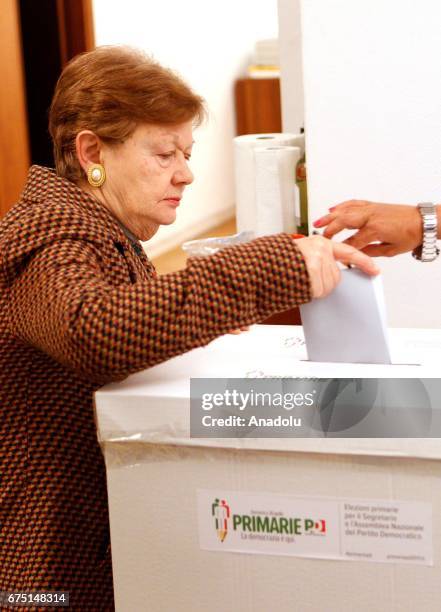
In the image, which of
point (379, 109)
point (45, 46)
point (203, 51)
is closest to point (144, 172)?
point (379, 109)

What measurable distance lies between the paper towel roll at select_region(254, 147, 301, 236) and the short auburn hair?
122 centimetres

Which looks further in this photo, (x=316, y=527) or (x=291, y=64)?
(x=291, y=64)

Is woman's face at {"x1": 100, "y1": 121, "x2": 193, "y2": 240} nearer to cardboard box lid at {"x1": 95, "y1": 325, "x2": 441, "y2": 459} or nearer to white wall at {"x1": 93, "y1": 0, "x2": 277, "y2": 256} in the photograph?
cardboard box lid at {"x1": 95, "y1": 325, "x2": 441, "y2": 459}

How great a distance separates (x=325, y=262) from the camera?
0.95m

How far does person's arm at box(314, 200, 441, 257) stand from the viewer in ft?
4.55

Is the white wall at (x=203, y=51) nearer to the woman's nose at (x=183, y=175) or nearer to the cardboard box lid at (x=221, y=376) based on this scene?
the woman's nose at (x=183, y=175)

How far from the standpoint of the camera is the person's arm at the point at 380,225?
1387 millimetres

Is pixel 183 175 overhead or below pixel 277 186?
overhead

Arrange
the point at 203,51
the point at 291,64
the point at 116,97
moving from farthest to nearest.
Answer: the point at 203,51 → the point at 291,64 → the point at 116,97

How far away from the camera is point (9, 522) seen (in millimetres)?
1123

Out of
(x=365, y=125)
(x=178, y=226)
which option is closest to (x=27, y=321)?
(x=365, y=125)
